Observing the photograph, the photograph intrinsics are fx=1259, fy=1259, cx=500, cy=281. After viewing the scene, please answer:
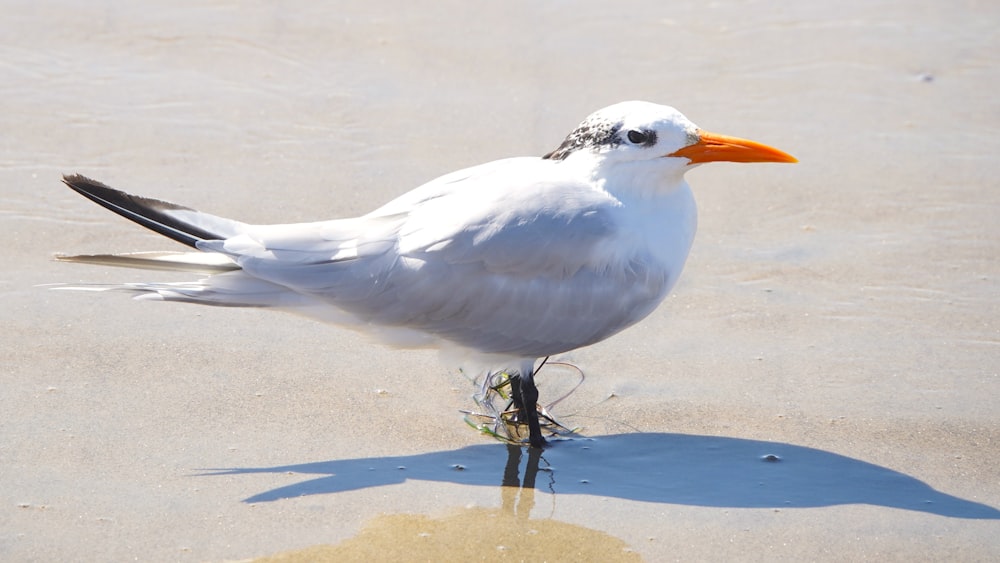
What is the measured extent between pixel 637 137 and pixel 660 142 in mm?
78

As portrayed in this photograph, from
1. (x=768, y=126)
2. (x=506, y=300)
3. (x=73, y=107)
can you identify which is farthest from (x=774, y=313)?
(x=73, y=107)

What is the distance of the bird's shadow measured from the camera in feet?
12.8

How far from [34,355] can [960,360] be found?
3358 mm

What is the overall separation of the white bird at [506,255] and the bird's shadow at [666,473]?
20 cm

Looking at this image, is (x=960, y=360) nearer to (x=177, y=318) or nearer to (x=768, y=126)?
(x=768, y=126)

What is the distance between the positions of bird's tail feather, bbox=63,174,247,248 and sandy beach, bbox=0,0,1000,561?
63 cm

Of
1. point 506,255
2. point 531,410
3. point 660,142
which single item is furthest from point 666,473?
point 660,142

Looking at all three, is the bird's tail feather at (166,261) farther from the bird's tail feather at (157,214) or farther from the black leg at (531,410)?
the black leg at (531,410)

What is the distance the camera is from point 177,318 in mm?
4844

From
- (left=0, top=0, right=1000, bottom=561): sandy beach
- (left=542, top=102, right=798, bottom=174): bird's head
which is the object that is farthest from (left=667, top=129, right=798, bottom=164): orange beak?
Result: (left=0, top=0, right=1000, bottom=561): sandy beach

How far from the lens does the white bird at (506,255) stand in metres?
4.13

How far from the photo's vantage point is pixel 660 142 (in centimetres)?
421

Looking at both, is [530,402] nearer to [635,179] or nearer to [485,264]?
[485,264]

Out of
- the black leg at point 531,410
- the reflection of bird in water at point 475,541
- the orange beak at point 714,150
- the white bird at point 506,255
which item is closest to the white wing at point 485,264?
the white bird at point 506,255
